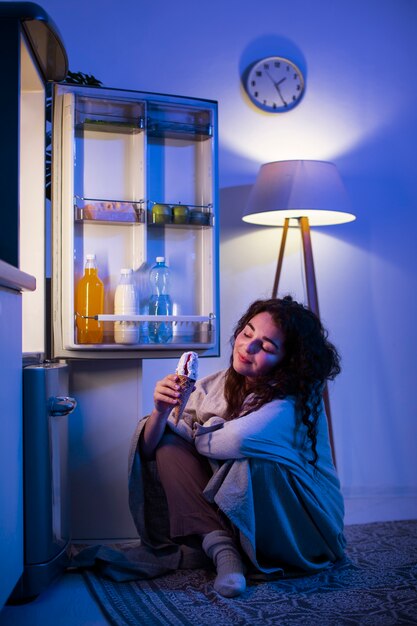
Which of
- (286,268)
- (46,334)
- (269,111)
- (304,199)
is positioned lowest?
(46,334)

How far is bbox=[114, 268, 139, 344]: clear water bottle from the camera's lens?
7.81ft

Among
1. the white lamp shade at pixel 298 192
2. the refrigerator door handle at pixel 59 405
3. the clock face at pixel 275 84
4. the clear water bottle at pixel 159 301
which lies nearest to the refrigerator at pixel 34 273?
the refrigerator door handle at pixel 59 405

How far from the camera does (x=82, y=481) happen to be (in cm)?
238

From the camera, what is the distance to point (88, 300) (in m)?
2.37

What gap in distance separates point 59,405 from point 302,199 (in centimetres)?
138

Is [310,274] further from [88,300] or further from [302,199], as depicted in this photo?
[88,300]

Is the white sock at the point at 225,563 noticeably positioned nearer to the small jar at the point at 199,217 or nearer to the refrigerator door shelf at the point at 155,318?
the refrigerator door shelf at the point at 155,318

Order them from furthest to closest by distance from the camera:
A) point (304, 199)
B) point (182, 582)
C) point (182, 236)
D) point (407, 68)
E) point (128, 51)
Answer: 1. point (407, 68)
2. point (128, 51)
3. point (304, 199)
4. point (182, 236)
5. point (182, 582)

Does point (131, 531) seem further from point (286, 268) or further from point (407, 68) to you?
point (407, 68)

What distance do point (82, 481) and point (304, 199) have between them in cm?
132

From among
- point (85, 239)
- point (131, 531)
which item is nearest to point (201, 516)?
point (131, 531)

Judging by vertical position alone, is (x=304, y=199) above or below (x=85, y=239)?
above

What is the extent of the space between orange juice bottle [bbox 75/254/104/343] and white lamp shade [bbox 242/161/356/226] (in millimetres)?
846

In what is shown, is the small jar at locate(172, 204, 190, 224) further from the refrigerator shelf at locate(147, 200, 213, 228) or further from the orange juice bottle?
the orange juice bottle
